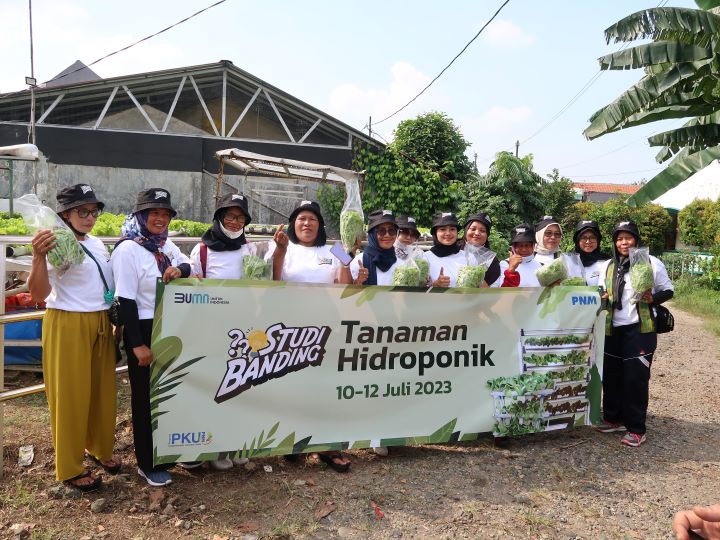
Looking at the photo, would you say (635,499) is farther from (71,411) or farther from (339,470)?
(71,411)

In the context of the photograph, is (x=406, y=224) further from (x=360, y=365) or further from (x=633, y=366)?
(x=633, y=366)

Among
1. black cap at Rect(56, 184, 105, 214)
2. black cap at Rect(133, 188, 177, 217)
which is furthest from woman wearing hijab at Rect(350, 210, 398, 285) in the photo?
black cap at Rect(56, 184, 105, 214)

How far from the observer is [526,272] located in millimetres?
4656

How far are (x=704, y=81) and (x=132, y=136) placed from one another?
38.3 ft

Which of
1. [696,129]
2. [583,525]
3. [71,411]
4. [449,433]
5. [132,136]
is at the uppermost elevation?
[132,136]

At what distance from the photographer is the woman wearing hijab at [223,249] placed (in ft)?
11.9

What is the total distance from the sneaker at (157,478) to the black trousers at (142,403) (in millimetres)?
35

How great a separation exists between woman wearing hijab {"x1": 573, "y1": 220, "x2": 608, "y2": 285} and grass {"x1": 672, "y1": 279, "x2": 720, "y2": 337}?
23.6 feet

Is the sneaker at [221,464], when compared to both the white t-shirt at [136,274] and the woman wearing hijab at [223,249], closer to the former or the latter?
the woman wearing hijab at [223,249]

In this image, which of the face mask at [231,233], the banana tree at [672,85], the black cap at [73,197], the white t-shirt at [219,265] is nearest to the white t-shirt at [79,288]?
the black cap at [73,197]

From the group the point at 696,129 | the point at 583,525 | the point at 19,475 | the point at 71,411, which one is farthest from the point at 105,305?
the point at 696,129

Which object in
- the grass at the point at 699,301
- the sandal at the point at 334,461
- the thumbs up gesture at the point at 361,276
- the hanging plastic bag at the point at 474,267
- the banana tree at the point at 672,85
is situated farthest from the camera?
the grass at the point at 699,301

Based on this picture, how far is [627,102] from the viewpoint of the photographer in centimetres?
675

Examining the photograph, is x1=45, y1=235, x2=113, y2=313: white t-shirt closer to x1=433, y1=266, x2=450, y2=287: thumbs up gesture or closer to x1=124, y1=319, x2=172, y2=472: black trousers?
x1=124, y1=319, x2=172, y2=472: black trousers
